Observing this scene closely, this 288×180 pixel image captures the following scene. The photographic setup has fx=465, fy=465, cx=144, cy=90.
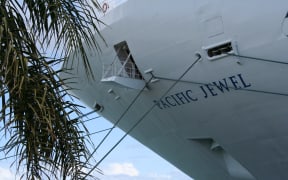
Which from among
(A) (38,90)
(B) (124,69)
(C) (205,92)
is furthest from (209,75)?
(A) (38,90)

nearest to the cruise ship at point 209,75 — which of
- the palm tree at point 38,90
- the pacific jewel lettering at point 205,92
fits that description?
the pacific jewel lettering at point 205,92

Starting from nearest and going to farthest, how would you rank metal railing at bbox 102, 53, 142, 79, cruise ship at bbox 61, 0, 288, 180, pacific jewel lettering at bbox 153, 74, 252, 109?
cruise ship at bbox 61, 0, 288, 180, pacific jewel lettering at bbox 153, 74, 252, 109, metal railing at bbox 102, 53, 142, 79

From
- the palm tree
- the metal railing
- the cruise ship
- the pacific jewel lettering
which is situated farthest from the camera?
the metal railing

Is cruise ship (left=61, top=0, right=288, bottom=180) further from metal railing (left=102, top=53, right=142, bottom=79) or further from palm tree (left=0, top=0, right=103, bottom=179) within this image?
palm tree (left=0, top=0, right=103, bottom=179)

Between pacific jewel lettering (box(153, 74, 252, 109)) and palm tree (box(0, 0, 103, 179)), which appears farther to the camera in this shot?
pacific jewel lettering (box(153, 74, 252, 109))

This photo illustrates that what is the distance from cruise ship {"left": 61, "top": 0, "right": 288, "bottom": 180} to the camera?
743 centimetres

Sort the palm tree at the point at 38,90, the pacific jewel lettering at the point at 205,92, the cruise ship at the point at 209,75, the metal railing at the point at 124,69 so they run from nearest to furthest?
the palm tree at the point at 38,90
the cruise ship at the point at 209,75
the pacific jewel lettering at the point at 205,92
the metal railing at the point at 124,69

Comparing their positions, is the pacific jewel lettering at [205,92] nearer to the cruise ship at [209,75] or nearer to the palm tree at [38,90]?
the cruise ship at [209,75]

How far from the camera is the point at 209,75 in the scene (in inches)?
320

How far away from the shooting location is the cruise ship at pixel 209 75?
7.43 m

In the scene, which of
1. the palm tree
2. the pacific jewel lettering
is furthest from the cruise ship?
the palm tree

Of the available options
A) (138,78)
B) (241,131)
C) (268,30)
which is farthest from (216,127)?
→ (268,30)

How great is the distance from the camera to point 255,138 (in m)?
8.47

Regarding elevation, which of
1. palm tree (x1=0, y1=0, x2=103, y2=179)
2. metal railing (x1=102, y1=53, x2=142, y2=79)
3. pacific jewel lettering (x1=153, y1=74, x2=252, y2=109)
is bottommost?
pacific jewel lettering (x1=153, y1=74, x2=252, y2=109)
